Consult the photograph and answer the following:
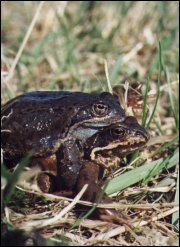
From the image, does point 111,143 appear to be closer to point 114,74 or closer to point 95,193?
point 95,193

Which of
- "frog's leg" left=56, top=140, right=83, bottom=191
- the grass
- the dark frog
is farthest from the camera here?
the dark frog

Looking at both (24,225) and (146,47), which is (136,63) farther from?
(24,225)

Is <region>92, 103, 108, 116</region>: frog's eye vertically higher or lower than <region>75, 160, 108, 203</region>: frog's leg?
higher

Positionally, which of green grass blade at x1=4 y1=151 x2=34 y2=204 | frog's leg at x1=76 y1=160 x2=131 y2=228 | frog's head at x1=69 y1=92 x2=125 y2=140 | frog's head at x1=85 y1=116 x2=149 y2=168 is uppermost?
frog's head at x1=69 y1=92 x2=125 y2=140

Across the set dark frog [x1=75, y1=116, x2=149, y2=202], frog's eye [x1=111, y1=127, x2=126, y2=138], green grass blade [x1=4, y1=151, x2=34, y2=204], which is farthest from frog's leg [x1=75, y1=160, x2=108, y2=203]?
green grass blade [x1=4, y1=151, x2=34, y2=204]

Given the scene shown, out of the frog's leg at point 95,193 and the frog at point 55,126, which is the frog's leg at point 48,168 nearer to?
the frog at point 55,126

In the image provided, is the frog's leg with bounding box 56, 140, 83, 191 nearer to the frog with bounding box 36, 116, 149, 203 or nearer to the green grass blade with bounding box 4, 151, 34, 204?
the frog with bounding box 36, 116, 149, 203
